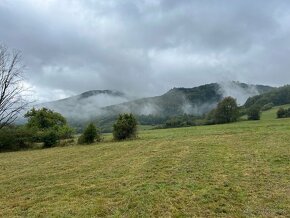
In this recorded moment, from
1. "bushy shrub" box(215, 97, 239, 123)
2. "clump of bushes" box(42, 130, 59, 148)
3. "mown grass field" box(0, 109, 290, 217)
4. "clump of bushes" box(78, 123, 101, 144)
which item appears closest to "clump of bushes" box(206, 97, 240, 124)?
"bushy shrub" box(215, 97, 239, 123)

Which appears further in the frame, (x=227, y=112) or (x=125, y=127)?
(x=227, y=112)

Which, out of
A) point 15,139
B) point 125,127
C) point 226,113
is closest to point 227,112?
point 226,113

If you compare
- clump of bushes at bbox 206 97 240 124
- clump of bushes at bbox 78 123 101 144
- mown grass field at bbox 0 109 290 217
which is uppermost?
clump of bushes at bbox 206 97 240 124

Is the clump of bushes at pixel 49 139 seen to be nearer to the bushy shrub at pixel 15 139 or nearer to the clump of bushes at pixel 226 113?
the bushy shrub at pixel 15 139

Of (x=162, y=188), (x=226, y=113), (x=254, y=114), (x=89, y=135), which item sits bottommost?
(x=162, y=188)

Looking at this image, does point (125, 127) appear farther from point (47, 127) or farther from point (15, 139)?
point (47, 127)

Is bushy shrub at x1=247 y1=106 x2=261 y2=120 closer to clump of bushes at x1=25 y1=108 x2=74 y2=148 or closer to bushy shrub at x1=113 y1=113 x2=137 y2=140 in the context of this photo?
clump of bushes at x1=25 y1=108 x2=74 y2=148

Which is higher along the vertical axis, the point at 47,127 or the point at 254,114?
the point at 47,127

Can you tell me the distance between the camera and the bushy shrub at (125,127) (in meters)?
33.6

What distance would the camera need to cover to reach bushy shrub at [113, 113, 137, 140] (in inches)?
1324

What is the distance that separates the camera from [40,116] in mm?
47250

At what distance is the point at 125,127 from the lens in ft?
110

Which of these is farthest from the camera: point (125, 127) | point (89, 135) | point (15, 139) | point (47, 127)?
point (47, 127)

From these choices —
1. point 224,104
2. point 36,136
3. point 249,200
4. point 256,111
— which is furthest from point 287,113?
point 249,200
